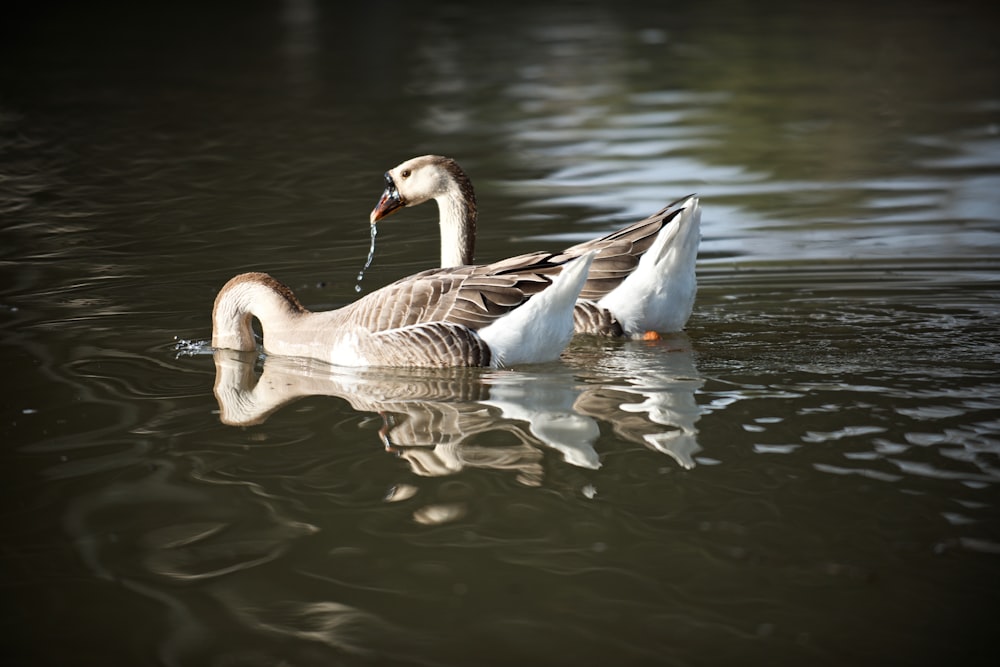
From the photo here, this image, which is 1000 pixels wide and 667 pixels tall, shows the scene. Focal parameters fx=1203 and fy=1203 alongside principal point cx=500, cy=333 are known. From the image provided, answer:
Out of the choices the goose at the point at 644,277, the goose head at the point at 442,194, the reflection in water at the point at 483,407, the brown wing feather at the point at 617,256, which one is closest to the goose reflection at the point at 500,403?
the reflection in water at the point at 483,407

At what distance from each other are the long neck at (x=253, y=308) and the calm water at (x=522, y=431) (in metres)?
0.22

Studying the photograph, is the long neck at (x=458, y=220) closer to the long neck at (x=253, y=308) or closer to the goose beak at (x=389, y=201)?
the goose beak at (x=389, y=201)

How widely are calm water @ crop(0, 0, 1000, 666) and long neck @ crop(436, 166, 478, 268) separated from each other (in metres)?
1.10

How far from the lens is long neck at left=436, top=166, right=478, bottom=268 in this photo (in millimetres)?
8828

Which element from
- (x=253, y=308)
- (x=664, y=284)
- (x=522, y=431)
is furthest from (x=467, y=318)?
(x=253, y=308)

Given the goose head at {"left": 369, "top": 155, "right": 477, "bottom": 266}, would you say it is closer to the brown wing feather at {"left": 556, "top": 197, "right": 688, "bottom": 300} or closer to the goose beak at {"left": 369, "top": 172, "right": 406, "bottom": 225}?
the goose beak at {"left": 369, "top": 172, "right": 406, "bottom": 225}

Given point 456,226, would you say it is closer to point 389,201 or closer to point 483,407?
point 389,201

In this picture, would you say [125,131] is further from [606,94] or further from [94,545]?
[94,545]

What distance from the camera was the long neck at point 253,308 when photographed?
25.9 feet

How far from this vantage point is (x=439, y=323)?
24.0 ft

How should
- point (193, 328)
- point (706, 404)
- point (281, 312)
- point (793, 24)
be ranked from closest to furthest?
point (706, 404), point (281, 312), point (193, 328), point (793, 24)

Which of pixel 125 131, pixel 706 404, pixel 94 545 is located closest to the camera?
pixel 94 545

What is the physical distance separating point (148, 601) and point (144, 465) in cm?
149

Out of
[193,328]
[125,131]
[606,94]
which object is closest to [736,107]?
[606,94]
